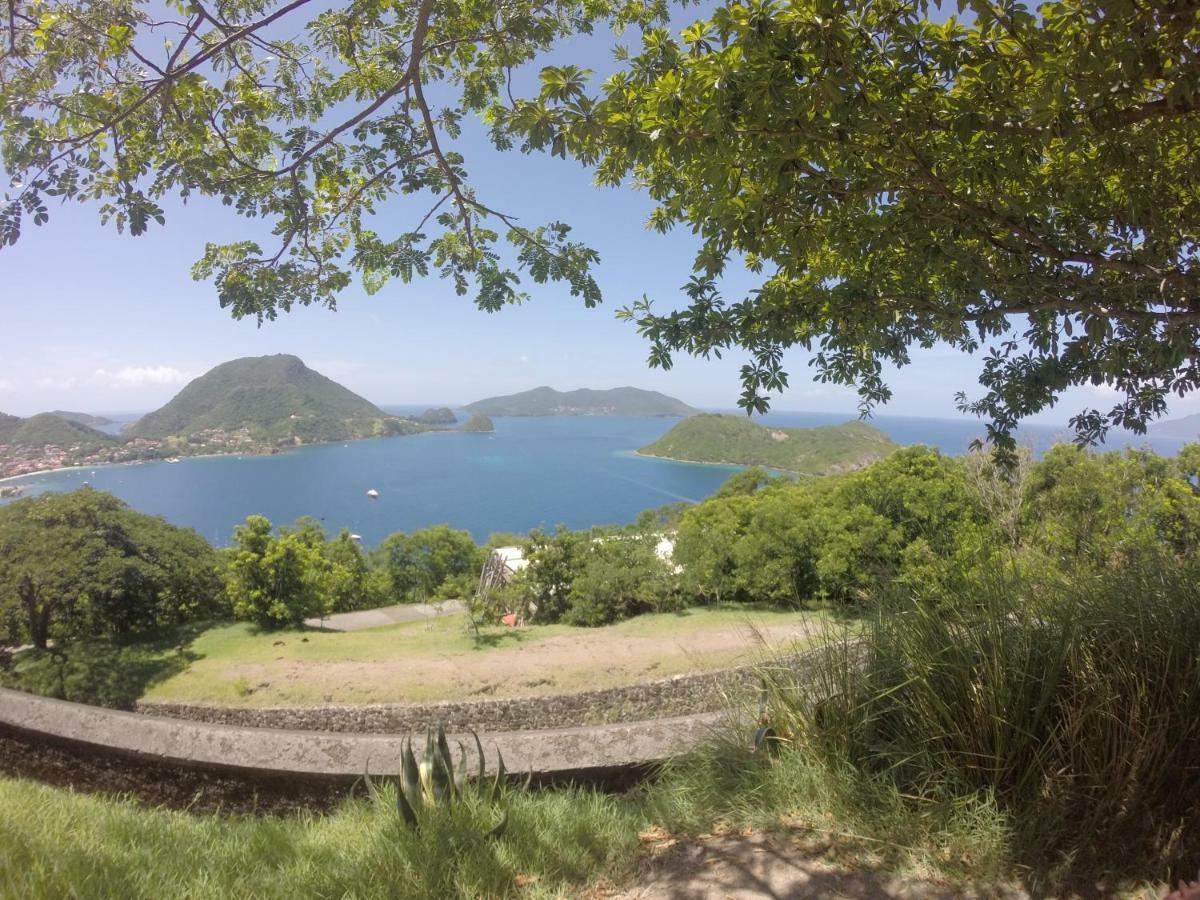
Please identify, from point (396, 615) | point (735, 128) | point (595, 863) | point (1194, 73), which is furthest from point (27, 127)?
point (396, 615)

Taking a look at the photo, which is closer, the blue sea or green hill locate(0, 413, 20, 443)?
green hill locate(0, 413, 20, 443)

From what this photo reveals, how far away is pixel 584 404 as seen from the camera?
146 metres

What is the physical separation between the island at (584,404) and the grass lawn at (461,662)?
115 m

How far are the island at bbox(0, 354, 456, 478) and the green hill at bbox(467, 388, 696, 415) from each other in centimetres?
4534

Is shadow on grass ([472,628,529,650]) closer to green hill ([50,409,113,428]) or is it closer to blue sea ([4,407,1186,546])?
blue sea ([4,407,1186,546])

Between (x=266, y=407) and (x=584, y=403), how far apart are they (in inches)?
3123

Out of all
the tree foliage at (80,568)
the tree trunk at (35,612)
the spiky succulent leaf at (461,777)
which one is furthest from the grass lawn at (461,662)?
the spiky succulent leaf at (461,777)

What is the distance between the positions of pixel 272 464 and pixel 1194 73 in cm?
8970

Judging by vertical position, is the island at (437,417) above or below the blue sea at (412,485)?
above

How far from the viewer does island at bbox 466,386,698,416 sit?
441 feet

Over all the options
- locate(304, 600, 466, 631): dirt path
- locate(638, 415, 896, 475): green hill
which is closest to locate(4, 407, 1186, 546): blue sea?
locate(638, 415, 896, 475): green hill

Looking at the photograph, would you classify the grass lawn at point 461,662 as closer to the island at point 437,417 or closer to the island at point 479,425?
the island at point 479,425

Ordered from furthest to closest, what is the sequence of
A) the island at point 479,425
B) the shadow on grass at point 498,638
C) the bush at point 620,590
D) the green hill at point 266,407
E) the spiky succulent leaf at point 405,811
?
the island at point 479,425, the green hill at point 266,407, the bush at point 620,590, the shadow on grass at point 498,638, the spiky succulent leaf at point 405,811

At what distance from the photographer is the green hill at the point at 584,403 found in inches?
5290
